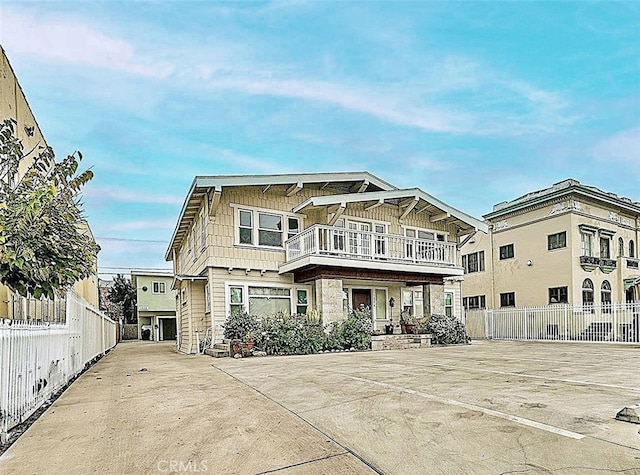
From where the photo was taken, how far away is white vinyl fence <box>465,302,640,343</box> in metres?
17.8

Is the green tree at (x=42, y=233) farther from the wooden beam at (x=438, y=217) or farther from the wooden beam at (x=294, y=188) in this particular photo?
the wooden beam at (x=438, y=217)

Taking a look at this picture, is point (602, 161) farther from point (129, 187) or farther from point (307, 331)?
point (129, 187)

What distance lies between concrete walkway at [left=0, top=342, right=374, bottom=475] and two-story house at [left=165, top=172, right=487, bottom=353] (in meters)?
8.39

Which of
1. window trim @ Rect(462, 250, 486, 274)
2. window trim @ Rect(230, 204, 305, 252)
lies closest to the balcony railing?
window trim @ Rect(230, 204, 305, 252)

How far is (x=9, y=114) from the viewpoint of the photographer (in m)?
8.30

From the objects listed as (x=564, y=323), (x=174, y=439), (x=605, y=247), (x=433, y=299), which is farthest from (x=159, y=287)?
(x=174, y=439)

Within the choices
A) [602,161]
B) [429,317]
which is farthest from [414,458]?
[602,161]

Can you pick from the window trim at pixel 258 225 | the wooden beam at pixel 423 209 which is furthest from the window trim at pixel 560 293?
the window trim at pixel 258 225

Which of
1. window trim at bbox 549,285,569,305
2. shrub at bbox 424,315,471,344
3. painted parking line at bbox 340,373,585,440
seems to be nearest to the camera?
painted parking line at bbox 340,373,585,440

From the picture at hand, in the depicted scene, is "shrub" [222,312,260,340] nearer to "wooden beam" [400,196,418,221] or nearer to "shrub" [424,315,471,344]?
"shrub" [424,315,471,344]

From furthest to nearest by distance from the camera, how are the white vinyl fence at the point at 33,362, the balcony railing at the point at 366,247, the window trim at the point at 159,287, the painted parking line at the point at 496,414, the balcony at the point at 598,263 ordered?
the window trim at the point at 159,287, the balcony at the point at 598,263, the balcony railing at the point at 366,247, the white vinyl fence at the point at 33,362, the painted parking line at the point at 496,414

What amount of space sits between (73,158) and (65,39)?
629 centimetres

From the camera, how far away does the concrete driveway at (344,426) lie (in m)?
3.82

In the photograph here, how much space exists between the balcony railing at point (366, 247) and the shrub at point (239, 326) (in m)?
2.83
